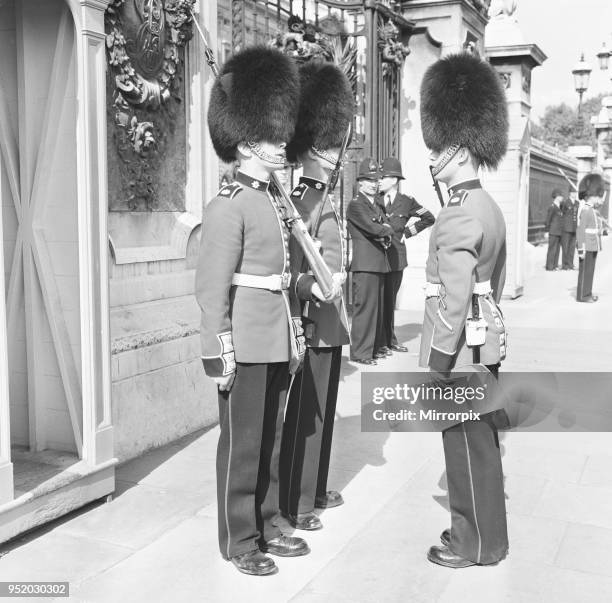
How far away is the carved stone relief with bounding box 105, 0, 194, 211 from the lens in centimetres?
455

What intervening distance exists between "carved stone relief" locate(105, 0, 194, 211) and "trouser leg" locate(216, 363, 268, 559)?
1.70 metres

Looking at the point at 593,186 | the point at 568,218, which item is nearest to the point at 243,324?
the point at 593,186

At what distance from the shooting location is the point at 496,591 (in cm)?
326

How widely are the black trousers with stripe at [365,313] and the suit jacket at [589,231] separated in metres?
4.91

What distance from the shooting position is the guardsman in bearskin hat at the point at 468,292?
10.9 feet

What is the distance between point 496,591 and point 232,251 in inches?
62.6

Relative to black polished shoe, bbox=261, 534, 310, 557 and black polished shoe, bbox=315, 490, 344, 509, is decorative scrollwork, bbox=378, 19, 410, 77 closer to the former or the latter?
black polished shoe, bbox=315, 490, 344, 509

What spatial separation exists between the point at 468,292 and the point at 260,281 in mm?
779

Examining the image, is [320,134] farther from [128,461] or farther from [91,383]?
[128,461]

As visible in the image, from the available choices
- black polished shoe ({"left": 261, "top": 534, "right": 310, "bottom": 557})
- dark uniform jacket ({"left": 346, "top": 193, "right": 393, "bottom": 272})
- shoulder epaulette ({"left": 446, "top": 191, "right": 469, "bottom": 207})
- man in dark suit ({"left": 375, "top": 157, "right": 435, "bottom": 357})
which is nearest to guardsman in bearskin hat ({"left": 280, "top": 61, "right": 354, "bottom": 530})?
black polished shoe ({"left": 261, "top": 534, "right": 310, "bottom": 557})

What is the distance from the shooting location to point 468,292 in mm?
3279

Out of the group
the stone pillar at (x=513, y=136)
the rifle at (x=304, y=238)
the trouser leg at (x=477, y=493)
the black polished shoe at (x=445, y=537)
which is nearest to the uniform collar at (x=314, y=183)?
the rifle at (x=304, y=238)

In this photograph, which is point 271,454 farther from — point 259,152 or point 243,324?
point 259,152

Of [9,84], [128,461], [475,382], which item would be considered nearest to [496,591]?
[475,382]
